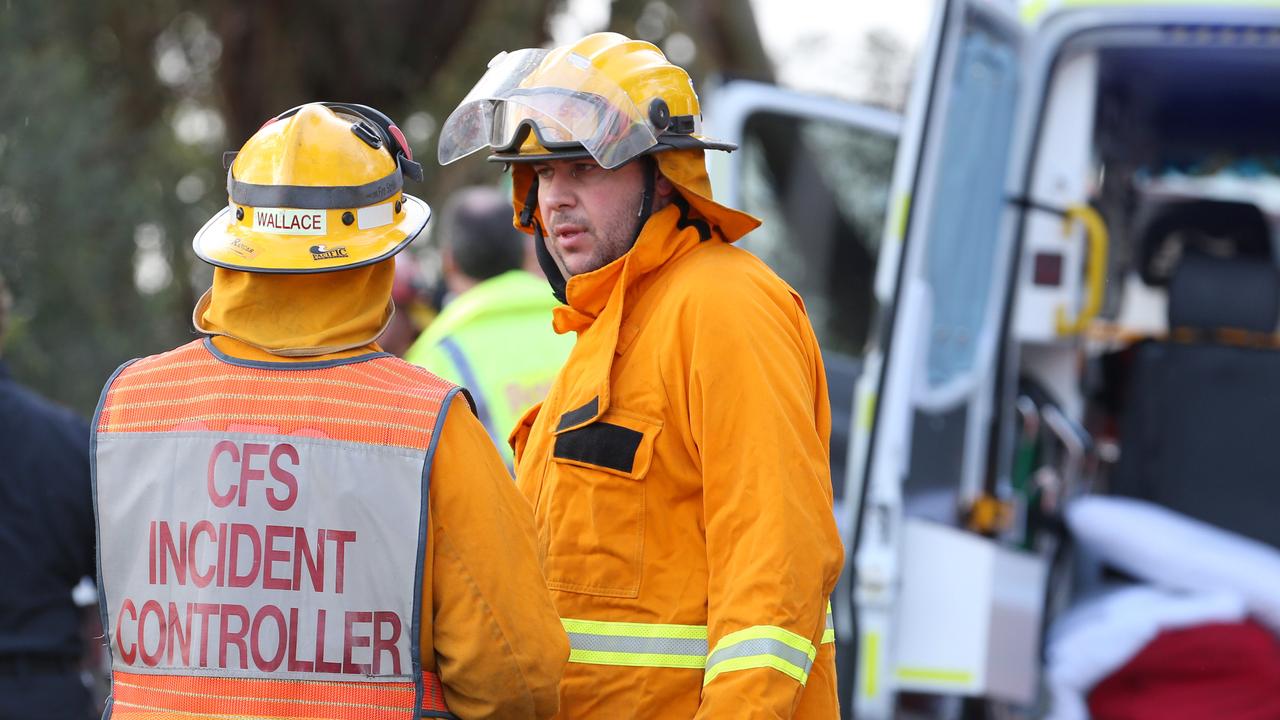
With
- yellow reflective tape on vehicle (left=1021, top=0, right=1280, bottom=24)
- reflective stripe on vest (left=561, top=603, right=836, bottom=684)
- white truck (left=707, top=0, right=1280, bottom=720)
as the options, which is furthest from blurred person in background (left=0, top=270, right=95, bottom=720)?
yellow reflective tape on vehicle (left=1021, top=0, right=1280, bottom=24)

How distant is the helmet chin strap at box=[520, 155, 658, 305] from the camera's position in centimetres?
242

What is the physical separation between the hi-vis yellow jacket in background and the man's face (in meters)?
0.07

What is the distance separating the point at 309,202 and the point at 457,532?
49cm

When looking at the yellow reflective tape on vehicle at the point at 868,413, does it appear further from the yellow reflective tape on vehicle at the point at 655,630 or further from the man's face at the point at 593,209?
the yellow reflective tape on vehicle at the point at 655,630

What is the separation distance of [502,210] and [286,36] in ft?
17.9

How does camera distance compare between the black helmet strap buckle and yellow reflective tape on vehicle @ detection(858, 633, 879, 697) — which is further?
yellow reflective tape on vehicle @ detection(858, 633, 879, 697)

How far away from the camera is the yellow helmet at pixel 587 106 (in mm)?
2322

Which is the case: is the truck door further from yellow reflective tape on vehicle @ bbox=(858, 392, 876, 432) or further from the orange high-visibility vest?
the orange high-visibility vest

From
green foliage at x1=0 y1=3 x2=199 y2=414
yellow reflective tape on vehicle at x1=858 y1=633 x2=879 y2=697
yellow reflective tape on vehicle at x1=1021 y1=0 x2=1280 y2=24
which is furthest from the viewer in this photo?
green foliage at x1=0 y1=3 x2=199 y2=414

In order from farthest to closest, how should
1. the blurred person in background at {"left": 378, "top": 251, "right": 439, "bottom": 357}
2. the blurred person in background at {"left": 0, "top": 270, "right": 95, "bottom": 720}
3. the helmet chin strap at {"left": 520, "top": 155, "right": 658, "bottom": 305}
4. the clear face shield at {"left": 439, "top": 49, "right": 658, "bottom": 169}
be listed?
the blurred person in background at {"left": 378, "top": 251, "right": 439, "bottom": 357}
the blurred person in background at {"left": 0, "top": 270, "right": 95, "bottom": 720}
the helmet chin strap at {"left": 520, "top": 155, "right": 658, "bottom": 305}
the clear face shield at {"left": 439, "top": 49, "right": 658, "bottom": 169}

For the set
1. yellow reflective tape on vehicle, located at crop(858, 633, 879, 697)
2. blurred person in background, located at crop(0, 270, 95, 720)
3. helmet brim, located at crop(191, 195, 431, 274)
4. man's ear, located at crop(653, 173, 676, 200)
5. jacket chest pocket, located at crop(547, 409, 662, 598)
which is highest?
man's ear, located at crop(653, 173, 676, 200)

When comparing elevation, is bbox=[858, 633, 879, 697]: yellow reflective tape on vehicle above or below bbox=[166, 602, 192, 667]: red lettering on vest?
below

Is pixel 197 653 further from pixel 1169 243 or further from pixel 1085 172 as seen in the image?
pixel 1169 243

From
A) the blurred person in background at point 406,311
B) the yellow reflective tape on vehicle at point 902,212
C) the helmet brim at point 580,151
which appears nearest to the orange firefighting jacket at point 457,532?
the helmet brim at point 580,151
